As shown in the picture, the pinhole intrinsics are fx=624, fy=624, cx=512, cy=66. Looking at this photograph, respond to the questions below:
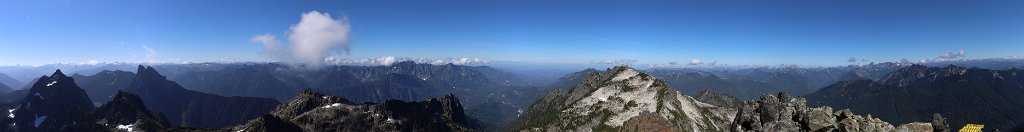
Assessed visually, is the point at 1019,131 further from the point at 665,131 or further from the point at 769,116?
the point at 665,131

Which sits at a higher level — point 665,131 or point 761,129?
point 761,129

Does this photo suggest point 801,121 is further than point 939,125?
No

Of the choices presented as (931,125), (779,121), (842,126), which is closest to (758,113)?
(779,121)

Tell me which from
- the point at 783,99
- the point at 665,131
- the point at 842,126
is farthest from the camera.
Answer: the point at 665,131

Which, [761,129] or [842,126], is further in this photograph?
[761,129]

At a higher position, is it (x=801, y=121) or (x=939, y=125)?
(x=801, y=121)

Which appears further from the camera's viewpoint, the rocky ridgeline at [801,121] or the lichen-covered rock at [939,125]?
the lichen-covered rock at [939,125]

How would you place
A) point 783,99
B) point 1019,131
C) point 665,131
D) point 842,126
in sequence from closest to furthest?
1. point 1019,131
2. point 842,126
3. point 783,99
4. point 665,131

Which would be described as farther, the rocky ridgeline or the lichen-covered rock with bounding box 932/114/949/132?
the lichen-covered rock with bounding box 932/114/949/132
